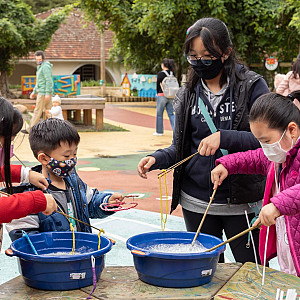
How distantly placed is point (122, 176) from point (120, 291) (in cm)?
553

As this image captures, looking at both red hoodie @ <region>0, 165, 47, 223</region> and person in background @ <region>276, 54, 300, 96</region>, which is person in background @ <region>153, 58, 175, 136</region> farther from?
red hoodie @ <region>0, 165, 47, 223</region>

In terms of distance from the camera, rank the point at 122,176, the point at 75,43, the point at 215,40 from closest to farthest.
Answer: the point at 215,40
the point at 122,176
the point at 75,43

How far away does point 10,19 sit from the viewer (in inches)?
741

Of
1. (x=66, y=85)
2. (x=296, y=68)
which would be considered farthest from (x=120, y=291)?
(x=66, y=85)

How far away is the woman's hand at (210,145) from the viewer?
8.63 feet

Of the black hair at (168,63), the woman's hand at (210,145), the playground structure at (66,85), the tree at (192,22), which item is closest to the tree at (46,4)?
the tree at (192,22)

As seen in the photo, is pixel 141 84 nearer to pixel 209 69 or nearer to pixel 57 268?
pixel 209 69

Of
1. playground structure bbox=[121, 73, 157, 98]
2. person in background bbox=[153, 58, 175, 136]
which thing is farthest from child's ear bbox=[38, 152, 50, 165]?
playground structure bbox=[121, 73, 157, 98]

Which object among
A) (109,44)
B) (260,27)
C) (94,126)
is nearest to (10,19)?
(94,126)

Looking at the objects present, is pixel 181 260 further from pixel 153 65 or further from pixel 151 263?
pixel 153 65

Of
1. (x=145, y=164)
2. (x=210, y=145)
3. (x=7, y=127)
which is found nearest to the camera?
(x=7, y=127)

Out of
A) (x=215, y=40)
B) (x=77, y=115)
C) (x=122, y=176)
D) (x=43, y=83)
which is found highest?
(x=215, y=40)

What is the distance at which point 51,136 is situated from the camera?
2836mm

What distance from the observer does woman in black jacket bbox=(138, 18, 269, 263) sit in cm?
279
